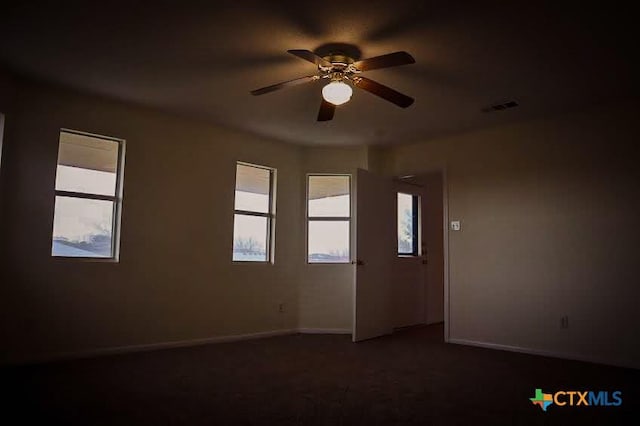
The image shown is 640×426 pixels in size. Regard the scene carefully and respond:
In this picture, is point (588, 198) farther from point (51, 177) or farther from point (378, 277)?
point (51, 177)

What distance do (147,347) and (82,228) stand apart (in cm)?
133

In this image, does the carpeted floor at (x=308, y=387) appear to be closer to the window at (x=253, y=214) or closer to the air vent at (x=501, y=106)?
the window at (x=253, y=214)

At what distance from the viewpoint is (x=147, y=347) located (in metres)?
4.56

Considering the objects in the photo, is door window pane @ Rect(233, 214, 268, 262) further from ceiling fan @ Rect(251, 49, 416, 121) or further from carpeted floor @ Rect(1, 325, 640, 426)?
ceiling fan @ Rect(251, 49, 416, 121)

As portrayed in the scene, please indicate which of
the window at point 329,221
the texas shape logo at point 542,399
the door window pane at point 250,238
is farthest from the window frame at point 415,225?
the texas shape logo at point 542,399

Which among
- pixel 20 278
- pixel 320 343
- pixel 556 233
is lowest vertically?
pixel 320 343

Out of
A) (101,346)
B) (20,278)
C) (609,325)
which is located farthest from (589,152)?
(20,278)

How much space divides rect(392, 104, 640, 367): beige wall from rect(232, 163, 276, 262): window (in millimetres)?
2216

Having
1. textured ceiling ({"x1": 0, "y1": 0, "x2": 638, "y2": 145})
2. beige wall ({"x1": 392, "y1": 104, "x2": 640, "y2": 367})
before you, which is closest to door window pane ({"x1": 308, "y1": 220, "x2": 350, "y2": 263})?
beige wall ({"x1": 392, "y1": 104, "x2": 640, "y2": 367})

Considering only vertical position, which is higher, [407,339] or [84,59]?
[84,59]

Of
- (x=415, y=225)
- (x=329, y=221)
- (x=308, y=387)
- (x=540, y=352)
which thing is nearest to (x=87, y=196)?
(x=308, y=387)

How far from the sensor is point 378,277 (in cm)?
566

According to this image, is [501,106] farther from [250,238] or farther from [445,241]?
[250,238]

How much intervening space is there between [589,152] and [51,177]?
5.07 metres
